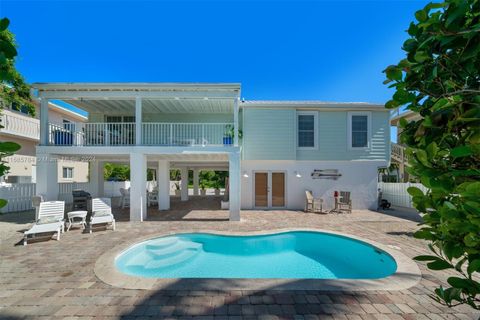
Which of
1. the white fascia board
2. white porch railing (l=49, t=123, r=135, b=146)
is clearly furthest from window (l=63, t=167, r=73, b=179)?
the white fascia board

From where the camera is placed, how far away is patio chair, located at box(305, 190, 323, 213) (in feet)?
40.8

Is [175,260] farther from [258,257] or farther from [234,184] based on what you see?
[234,184]

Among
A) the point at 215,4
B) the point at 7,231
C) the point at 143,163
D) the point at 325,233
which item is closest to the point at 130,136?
the point at 143,163

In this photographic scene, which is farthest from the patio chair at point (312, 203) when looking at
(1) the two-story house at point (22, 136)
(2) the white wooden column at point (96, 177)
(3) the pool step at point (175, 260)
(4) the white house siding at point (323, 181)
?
(1) the two-story house at point (22, 136)

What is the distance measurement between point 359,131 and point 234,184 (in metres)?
8.81

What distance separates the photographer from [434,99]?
150 cm

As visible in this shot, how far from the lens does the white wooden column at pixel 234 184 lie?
31.9 feet

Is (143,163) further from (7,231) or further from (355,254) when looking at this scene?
(355,254)

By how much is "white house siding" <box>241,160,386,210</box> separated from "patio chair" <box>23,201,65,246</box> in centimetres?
861

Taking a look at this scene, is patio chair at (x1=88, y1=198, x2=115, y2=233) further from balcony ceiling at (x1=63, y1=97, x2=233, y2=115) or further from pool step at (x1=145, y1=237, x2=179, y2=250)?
balcony ceiling at (x1=63, y1=97, x2=233, y2=115)

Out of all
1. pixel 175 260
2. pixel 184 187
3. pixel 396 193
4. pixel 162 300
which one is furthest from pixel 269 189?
pixel 162 300

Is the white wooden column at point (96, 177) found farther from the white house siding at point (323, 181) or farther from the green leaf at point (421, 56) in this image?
the green leaf at point (421, 56)

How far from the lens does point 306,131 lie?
43.5 feet

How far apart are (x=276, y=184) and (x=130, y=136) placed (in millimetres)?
9259
